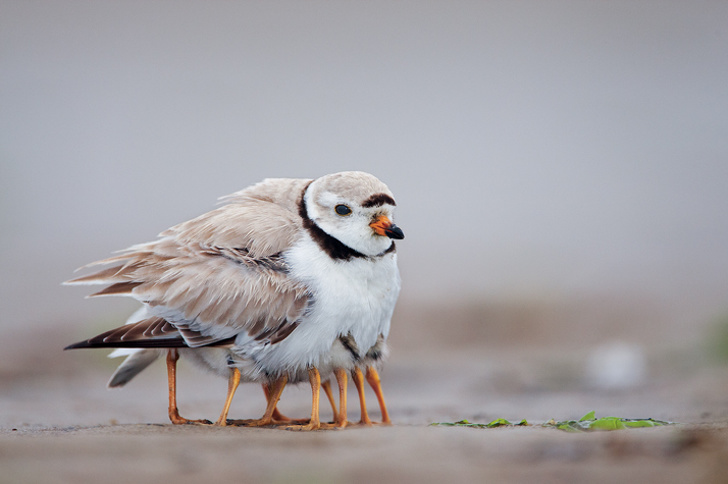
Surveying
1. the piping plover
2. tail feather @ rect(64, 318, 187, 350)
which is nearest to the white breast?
the piping plover

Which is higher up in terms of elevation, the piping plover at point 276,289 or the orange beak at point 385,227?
the orange beak at point 385,227

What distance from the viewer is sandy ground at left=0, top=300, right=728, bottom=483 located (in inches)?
159

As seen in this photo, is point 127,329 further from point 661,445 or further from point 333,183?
point 661,445

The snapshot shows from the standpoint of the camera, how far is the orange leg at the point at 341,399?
535 cm

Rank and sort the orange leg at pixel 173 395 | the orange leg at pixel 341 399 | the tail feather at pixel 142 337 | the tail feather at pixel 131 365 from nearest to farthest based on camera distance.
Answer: the tail feather at pixel 142 337 → the orange leg at pixel 341 399 → the orange leg at pixel 173 395 → the tail feather at pixel 131 365

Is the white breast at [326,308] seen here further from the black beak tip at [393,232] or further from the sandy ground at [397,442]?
the sandy ground at [397,442]

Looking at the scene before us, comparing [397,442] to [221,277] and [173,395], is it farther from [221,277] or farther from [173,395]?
[173,395]

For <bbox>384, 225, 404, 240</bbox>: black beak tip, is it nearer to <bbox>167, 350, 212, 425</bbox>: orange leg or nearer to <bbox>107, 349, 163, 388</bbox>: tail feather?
<bbox>167, 350, 212, 425</bbox>: orange leg

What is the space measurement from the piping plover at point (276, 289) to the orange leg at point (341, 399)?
3 centimetres

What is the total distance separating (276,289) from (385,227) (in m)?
0.76

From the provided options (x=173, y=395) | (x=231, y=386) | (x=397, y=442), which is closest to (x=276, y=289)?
(x=231, y=386)

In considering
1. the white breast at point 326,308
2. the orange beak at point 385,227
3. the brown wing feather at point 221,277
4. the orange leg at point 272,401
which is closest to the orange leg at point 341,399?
the white breast at point 326,308

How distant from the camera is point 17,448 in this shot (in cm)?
444

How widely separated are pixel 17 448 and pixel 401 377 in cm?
498
